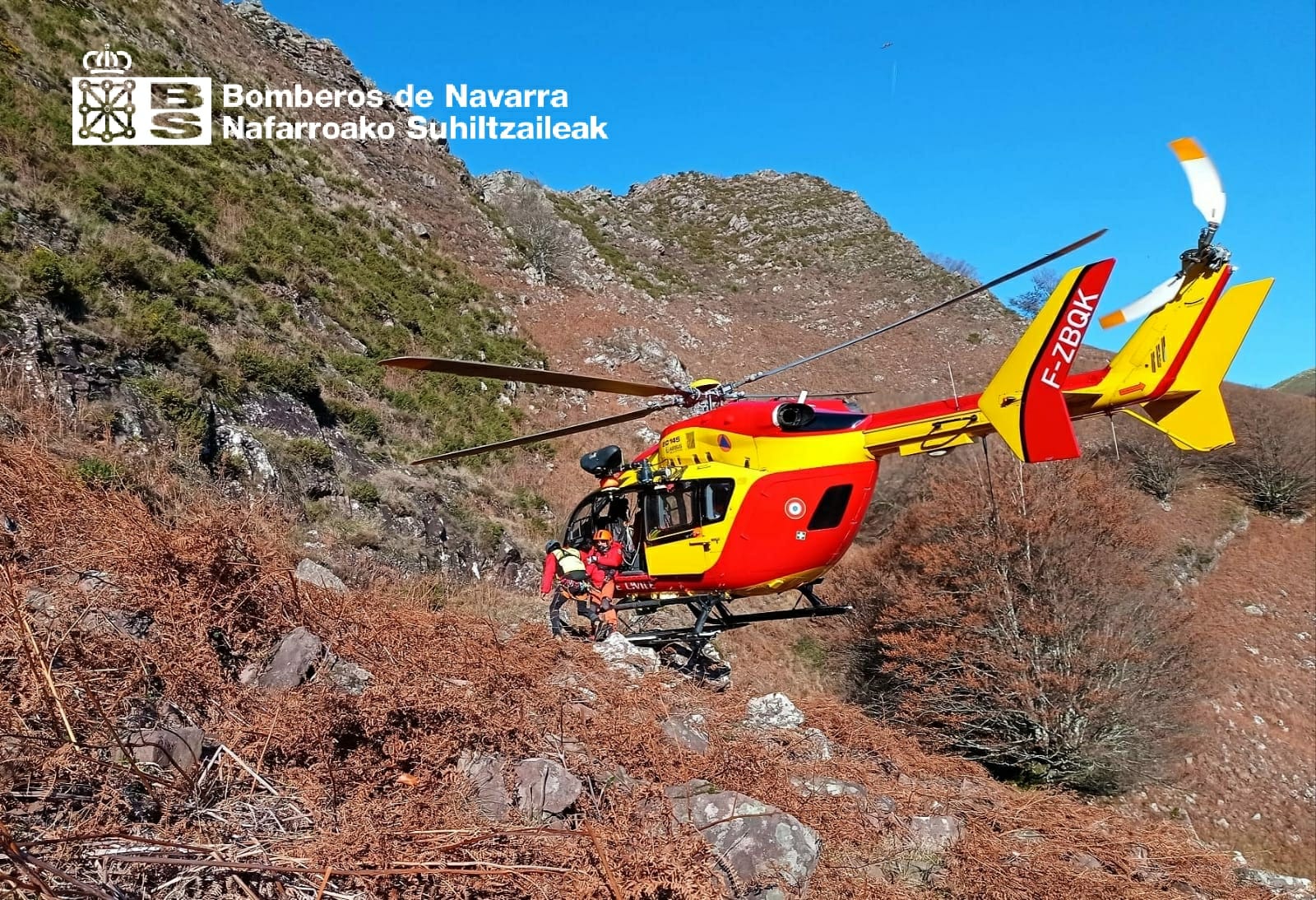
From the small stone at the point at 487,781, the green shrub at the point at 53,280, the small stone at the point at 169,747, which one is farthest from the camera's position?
the green shrub at the point at 53,280

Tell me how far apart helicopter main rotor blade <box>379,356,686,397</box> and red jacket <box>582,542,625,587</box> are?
2.36 meters

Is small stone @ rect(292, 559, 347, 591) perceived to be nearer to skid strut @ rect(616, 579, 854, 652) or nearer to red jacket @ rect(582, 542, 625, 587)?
red jacket @ rect(582, 542, 625, 587)

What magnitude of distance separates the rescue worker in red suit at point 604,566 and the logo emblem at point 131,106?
1366 cm

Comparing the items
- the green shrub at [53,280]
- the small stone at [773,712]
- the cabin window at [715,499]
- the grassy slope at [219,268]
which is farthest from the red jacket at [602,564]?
the green shrub at [53,280]

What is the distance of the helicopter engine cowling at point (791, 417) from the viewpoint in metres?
7.65

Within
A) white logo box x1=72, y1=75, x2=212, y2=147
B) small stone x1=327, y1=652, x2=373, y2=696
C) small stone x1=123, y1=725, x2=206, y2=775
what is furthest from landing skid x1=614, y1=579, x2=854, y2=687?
white logo box x1=72, y1=75, x2=212, y2=147

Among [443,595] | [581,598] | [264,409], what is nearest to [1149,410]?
[581,598]

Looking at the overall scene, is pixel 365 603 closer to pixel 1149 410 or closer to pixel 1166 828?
pixel 1166 828

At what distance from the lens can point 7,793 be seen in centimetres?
260

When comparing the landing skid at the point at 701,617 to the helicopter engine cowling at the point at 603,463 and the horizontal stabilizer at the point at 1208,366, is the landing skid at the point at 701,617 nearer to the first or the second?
the helicopter engine cowling at the point at 603,463

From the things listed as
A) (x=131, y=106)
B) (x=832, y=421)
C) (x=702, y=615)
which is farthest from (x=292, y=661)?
(x=131, y=106)

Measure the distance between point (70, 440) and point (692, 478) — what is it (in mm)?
6696

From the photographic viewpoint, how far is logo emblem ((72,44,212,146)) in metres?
14.5

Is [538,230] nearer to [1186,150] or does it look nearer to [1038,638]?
[1038,638]
